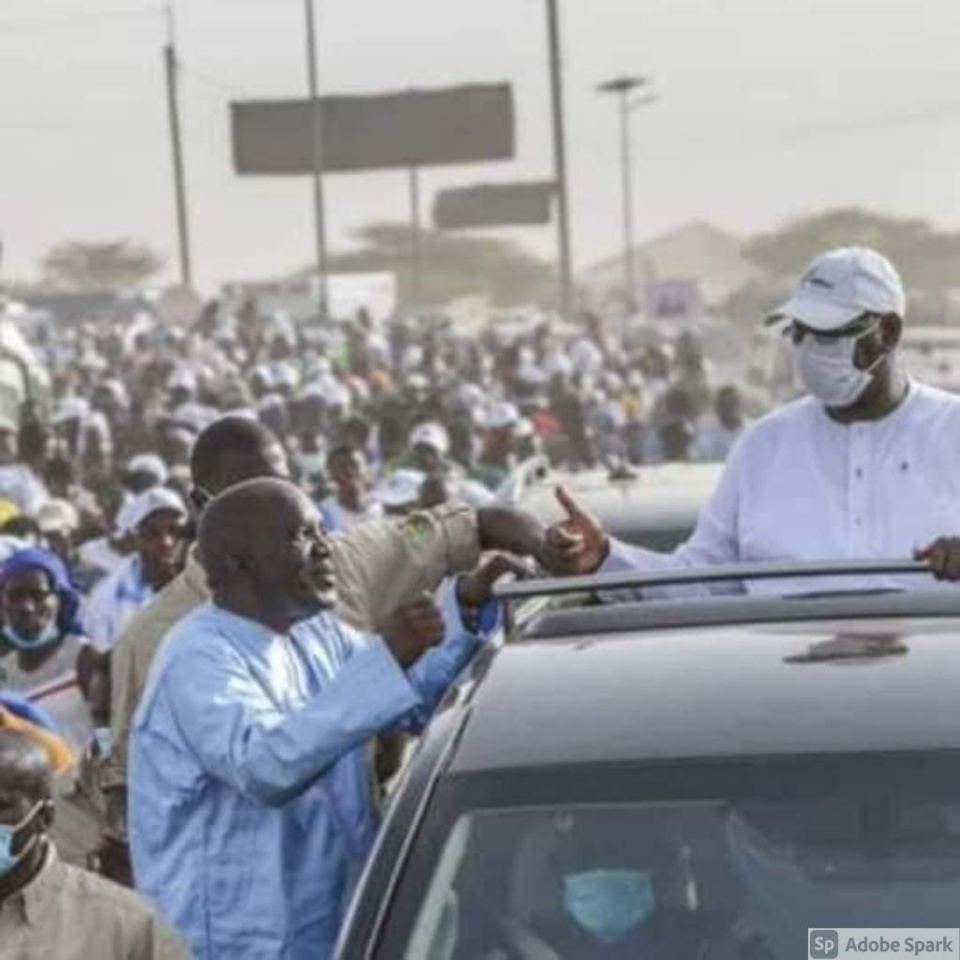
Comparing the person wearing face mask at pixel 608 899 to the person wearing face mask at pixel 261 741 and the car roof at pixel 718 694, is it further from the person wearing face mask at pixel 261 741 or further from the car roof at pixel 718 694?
the person wearing face mask at pixel 261 741

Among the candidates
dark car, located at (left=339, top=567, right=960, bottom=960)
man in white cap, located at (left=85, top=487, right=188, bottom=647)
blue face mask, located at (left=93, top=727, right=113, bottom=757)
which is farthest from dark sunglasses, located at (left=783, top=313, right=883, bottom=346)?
man in white cap, located at (left=85, top=487, right=188, bottom=647)

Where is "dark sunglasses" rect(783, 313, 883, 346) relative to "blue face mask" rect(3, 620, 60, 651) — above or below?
above

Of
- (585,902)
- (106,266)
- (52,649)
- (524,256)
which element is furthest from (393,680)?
(524,256)

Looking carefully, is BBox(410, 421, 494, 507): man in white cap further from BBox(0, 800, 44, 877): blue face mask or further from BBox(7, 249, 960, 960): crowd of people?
BBox(0, 800, 44, 877): blue face mask

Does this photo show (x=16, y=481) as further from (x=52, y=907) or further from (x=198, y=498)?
(x=52, y=907)

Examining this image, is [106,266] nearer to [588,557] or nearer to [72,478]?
[72,478]

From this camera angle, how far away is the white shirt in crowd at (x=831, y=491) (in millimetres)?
6117

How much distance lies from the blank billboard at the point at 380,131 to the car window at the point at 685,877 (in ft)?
207

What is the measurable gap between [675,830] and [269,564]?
1.29 metres

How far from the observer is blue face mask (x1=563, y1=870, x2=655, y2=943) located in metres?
4.34

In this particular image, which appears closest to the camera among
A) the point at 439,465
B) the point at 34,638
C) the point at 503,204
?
the point at 34,638

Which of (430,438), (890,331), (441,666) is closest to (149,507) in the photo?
(890,331)

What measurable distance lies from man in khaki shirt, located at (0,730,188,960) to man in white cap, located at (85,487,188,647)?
5.22 m

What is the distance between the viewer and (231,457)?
690 cm
